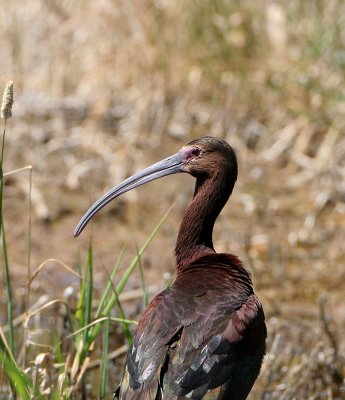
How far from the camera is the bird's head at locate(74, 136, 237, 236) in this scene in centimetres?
522

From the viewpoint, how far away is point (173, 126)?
9562 millimetres

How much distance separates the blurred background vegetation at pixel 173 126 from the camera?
8125mm

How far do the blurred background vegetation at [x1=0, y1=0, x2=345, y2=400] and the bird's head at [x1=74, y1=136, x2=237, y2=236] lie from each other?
229 centimetres

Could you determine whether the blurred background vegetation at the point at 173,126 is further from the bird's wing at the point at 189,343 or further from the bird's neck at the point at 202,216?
the bird's wing at the point at 189,343

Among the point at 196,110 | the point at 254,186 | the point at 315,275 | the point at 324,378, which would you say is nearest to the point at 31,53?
the point at 196,110

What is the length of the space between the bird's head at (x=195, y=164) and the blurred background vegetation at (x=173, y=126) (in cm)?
229

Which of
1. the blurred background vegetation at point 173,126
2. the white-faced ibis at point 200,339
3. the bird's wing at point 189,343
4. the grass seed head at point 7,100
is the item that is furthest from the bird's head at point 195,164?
the blurred background vegetation at point 173,126

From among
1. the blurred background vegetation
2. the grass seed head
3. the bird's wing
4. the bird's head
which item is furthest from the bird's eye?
the blurred background vegetation

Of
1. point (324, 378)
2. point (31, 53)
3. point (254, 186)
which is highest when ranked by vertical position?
point (31, 53)

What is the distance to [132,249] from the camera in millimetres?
8344

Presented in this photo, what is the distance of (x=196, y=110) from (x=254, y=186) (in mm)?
1122

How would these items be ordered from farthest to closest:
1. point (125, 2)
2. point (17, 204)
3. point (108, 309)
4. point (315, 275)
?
1. point (125, 2)
2. point (17, 204)
3. point (315, 275)
4. point (108, 309)

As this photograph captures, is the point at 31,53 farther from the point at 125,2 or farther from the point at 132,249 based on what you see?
the point at 132,249

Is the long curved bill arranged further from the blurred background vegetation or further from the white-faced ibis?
the blurred background vegetation
